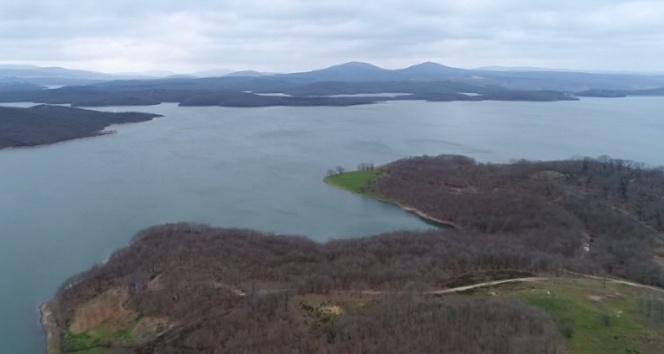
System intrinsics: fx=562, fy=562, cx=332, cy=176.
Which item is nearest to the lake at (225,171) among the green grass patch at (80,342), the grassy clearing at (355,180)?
the green grass patch at (80,342)

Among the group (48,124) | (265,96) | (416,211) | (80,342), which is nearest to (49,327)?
(80,342)

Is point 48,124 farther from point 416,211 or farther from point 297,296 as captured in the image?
point 297,296

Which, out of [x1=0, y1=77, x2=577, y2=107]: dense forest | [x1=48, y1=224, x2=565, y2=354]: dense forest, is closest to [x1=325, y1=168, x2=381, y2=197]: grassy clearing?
[x1=48, y1=224, x2=565, y2=354]: dense forest

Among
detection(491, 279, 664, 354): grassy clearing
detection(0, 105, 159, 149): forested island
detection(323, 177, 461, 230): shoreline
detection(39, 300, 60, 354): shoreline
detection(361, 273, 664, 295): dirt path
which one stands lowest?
detection(39, 300, 60, 354): shoreline

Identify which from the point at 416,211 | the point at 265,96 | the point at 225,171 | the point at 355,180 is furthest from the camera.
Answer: the point at 265,96

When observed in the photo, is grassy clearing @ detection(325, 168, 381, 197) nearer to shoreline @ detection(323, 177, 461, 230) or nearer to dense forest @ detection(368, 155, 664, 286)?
shoreline @ detection(323, 177, 461, 230)

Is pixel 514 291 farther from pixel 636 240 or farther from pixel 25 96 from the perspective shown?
pixel 25 96
